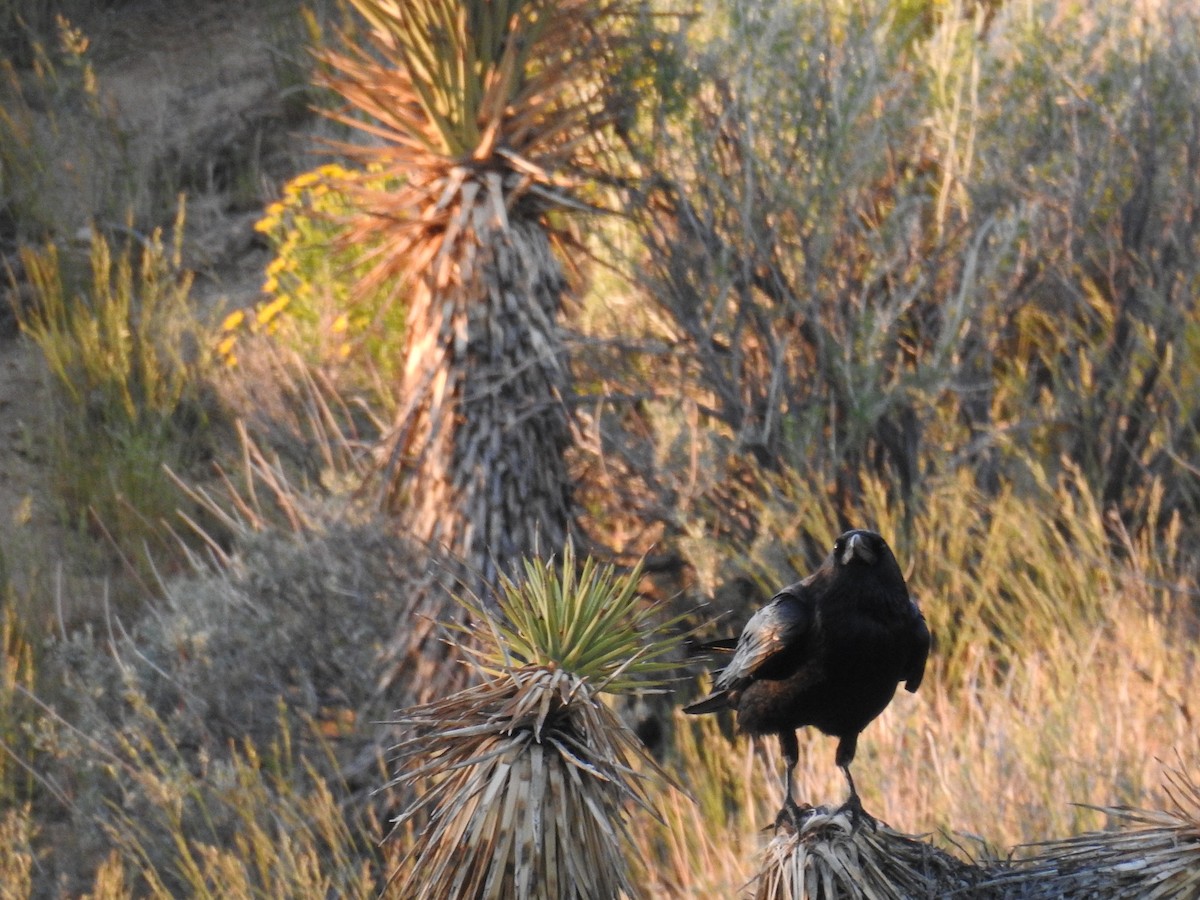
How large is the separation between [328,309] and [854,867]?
5246mm

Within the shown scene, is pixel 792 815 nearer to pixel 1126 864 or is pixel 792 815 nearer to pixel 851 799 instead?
pixel 851 799

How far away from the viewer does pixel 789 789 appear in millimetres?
2762

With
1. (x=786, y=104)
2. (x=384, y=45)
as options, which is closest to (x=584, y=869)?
(x=384, y=45)

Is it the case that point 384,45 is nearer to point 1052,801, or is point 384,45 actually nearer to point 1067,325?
point 1067,325

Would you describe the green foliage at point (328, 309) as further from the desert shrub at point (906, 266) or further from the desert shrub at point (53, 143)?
the desert shrub at point (53, 143)

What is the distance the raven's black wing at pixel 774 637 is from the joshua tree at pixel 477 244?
2557mm

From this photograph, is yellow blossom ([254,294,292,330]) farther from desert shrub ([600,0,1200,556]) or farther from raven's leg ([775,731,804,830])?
raven's leg ([775,731,804,830])

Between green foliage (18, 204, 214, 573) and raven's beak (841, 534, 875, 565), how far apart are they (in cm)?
550

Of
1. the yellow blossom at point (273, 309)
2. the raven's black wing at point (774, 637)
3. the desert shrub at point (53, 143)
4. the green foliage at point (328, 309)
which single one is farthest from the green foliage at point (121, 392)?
the raven's black wing at point (774, 637)

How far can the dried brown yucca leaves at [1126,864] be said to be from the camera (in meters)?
2.08

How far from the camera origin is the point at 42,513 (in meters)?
7.79

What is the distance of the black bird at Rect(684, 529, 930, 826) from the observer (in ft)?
8.73

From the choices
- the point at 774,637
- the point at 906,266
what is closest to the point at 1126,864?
the point at 774,637

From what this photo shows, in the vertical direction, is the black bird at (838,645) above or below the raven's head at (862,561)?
below
